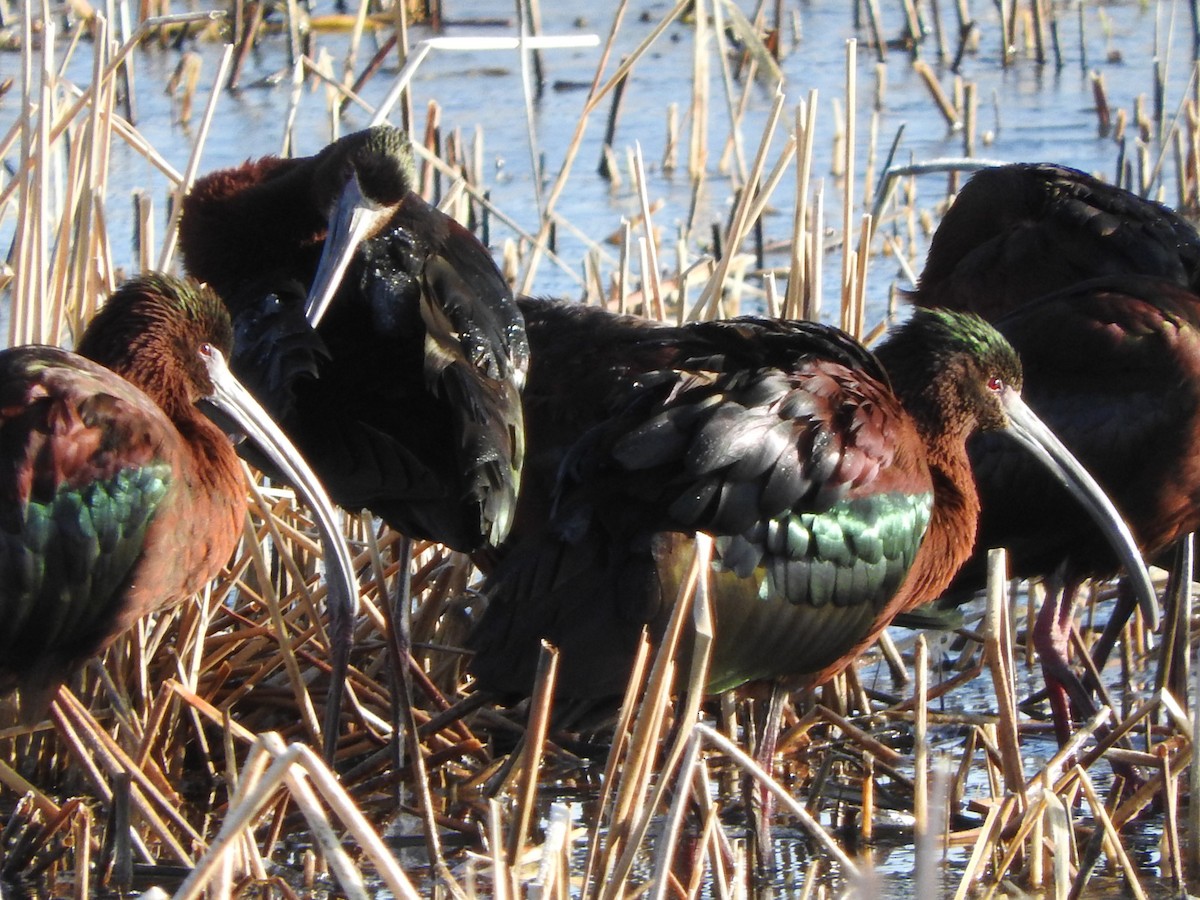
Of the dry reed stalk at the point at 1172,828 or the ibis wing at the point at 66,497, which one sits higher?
the ibis wing at the point at 66,497

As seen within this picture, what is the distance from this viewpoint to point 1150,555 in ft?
17.4

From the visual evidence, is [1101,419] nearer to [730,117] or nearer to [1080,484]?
[1080,484]

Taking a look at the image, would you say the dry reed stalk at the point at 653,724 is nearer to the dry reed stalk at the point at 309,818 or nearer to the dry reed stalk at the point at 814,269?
the dry reed stalk at the point at 309,818

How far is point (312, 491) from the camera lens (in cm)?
435

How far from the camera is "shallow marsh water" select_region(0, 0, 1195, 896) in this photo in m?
9.76

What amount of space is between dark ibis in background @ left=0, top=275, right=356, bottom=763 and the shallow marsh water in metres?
4.10

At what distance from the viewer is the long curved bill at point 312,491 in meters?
4.35

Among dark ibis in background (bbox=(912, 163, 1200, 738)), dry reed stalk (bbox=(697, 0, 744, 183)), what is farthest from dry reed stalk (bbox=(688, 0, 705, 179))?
dark ibis in background (bbox=(912, 163, 1200, 738))

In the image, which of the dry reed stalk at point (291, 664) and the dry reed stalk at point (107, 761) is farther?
the dry reed stalk at point (291, 664)

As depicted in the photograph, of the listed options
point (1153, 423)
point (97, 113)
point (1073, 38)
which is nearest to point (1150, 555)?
point (1153, 423)

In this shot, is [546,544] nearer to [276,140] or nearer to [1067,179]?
[1067,179]

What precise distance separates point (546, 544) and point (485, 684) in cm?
30

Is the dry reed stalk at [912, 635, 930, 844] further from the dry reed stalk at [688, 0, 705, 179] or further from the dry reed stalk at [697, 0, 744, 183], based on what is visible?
the dry reed stalk at [688, 0, 705, 179]

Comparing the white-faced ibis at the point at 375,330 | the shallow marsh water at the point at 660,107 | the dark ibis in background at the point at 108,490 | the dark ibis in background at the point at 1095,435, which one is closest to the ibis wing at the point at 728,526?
the white-faced ibis at the point at 375,330
